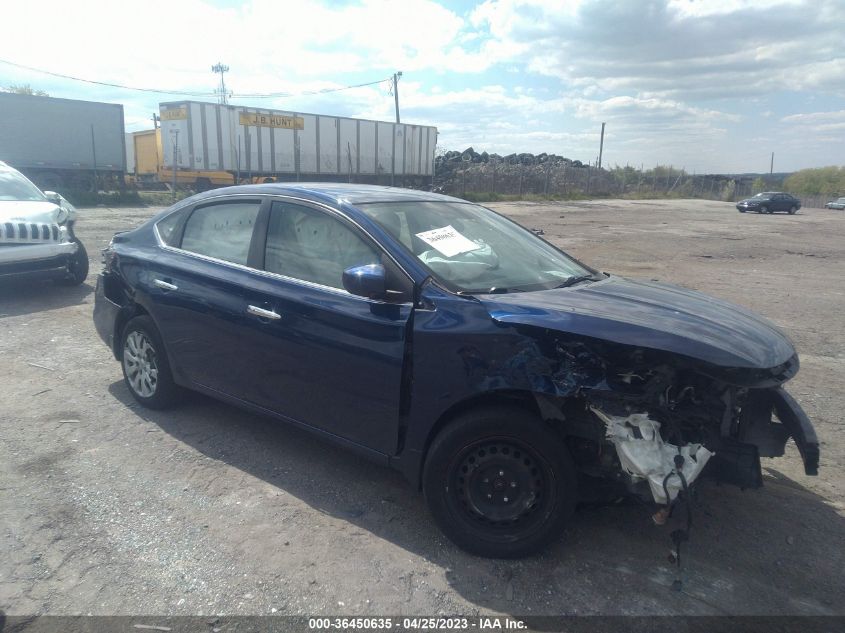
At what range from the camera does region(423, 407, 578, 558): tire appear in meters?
2.86

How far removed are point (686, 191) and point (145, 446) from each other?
6821 centimetres

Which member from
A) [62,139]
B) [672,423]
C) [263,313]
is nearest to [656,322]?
[672,423]

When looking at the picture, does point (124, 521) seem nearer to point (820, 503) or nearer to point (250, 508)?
point (250, 508)

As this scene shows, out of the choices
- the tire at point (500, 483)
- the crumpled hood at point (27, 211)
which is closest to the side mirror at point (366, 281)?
the tire at point (500, 483)

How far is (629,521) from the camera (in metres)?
3.35

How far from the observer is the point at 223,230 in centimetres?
426

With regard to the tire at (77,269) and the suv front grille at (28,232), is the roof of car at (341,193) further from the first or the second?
the tire at (77,269)

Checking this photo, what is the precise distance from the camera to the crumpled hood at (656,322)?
107 inches

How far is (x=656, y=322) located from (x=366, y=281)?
1358mm

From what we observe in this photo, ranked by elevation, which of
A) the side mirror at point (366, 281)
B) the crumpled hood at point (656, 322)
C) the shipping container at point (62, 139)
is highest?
the shipping container at point (62, 139)

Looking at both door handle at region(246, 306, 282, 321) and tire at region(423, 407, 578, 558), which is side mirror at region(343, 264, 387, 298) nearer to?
door handle at region(246, 306, 282, 321)

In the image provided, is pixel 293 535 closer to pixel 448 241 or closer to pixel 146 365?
pixel 448 241

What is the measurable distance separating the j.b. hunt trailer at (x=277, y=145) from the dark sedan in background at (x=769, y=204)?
21277mm

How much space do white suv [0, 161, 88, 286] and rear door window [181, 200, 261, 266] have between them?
172 inches
